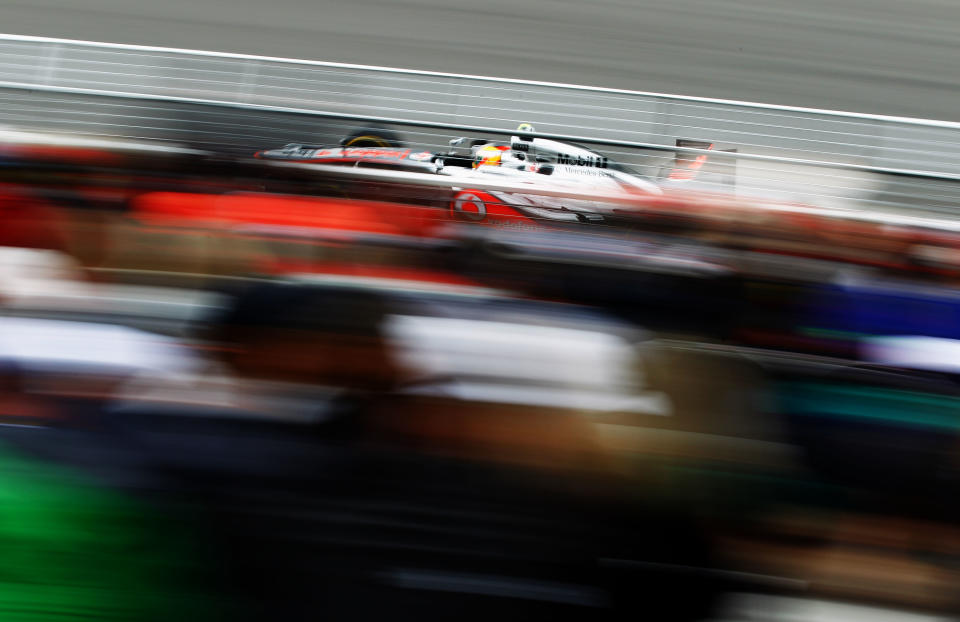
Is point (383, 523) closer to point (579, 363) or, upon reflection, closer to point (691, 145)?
point (579, 363)

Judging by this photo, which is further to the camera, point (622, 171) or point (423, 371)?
point (622, 171)

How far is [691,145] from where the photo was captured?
16.0 ft

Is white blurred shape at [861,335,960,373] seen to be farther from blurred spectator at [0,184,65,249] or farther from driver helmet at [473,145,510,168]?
driver helmet at [473,145,510,168]

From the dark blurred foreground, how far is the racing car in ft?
0.27

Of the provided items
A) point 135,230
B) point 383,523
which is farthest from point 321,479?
point 135,230

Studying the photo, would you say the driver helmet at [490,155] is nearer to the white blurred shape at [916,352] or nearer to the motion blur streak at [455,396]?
the motion blur streak at [455,396]

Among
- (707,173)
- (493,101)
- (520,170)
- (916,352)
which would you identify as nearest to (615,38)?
(493,101)

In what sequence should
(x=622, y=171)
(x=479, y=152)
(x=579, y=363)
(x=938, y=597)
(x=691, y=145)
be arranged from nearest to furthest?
1. (x=938, y=597)
2. (x=579, y=363)
3. (x=622, y=171)
4. (x=479, y=152)
5. (x=691, y=145)

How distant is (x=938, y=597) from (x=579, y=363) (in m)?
0.58

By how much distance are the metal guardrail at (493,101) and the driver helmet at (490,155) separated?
16.9 inches

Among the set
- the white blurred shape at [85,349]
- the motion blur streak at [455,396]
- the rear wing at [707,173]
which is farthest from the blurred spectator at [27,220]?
the rear wing at [707,173]

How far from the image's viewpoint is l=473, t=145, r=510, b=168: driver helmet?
4117mm

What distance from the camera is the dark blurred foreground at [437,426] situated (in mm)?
1082

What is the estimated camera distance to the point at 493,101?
4.84 metres
